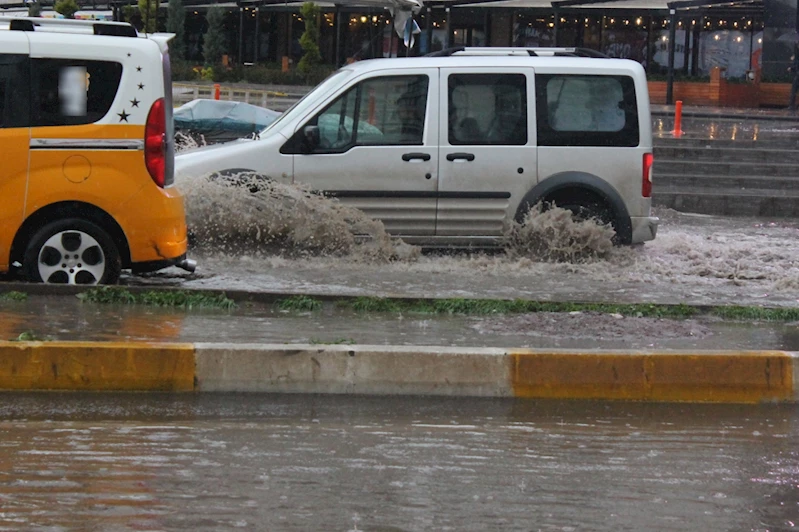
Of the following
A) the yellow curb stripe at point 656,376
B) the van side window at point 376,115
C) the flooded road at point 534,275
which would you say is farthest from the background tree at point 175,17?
the yellow curb stripe at point 656,376

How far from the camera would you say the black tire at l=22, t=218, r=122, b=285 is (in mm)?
8242

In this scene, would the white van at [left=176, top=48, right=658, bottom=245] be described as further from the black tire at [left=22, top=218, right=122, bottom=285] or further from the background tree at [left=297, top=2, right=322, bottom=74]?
the background tree at [left=297, top=2, right=322, bottom=74]

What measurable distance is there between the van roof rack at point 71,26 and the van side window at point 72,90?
256mm

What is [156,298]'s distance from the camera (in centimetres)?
811

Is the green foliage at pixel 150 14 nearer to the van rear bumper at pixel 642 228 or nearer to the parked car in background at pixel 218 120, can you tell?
the parked car in background at pixel 218 120

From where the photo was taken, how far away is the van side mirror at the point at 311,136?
10.5m

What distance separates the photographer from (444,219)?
10664 millimetres

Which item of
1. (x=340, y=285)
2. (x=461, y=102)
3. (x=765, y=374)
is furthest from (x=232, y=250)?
(x=765, y=374)

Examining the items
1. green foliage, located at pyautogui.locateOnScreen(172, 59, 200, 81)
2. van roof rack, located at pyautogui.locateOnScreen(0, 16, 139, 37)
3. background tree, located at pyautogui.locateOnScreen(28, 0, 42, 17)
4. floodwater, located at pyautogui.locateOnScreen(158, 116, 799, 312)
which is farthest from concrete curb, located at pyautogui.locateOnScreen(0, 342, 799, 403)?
green foliage, located at pyautogui.locateOnScreen(172, 59, 200, 81)

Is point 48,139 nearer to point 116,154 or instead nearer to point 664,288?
point 116,154

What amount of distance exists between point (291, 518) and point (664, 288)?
591cm

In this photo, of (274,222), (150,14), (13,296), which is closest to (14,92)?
(13,296)

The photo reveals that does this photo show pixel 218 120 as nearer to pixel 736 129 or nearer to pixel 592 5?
pixel 736 129

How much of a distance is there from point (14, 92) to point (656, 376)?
15.3ft
